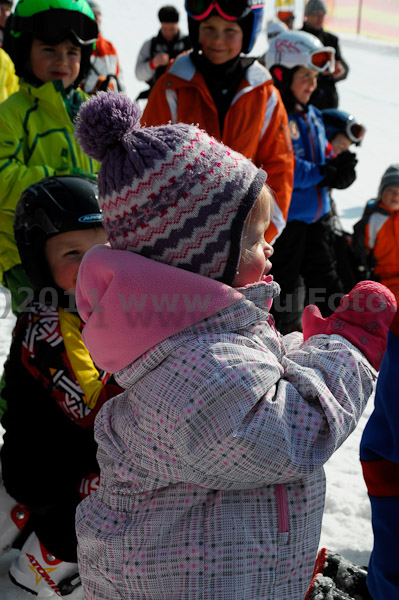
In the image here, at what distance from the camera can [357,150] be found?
11.0 m

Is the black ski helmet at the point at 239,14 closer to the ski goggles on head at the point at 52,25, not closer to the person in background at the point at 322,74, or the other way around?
the ski goggles on head at the point at 52,25

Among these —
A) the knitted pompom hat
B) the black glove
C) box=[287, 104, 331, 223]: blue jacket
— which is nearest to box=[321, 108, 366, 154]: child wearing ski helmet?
box=[287, 104, 331, 223]: blue jacket

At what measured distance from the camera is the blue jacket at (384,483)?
45.8 inches

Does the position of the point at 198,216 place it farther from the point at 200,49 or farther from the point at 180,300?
the point at 200,49

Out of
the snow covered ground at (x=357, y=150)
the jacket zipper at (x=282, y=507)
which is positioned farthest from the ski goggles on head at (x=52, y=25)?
the jacket zipper at (x=282, y=507)

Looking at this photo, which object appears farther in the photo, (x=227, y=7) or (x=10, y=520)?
(x=227, y=7)

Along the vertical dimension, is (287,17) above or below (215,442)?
above

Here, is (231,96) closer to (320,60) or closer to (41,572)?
(320,60)

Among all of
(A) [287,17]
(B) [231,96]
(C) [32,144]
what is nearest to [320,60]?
(B) [231,96]

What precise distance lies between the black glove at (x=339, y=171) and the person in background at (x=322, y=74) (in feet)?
9.68

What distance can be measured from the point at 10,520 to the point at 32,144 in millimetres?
1579

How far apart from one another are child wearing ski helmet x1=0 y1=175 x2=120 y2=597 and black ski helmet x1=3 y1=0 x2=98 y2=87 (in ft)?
3.52

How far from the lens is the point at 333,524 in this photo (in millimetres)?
2566

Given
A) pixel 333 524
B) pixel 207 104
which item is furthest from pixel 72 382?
pixel 207 104
